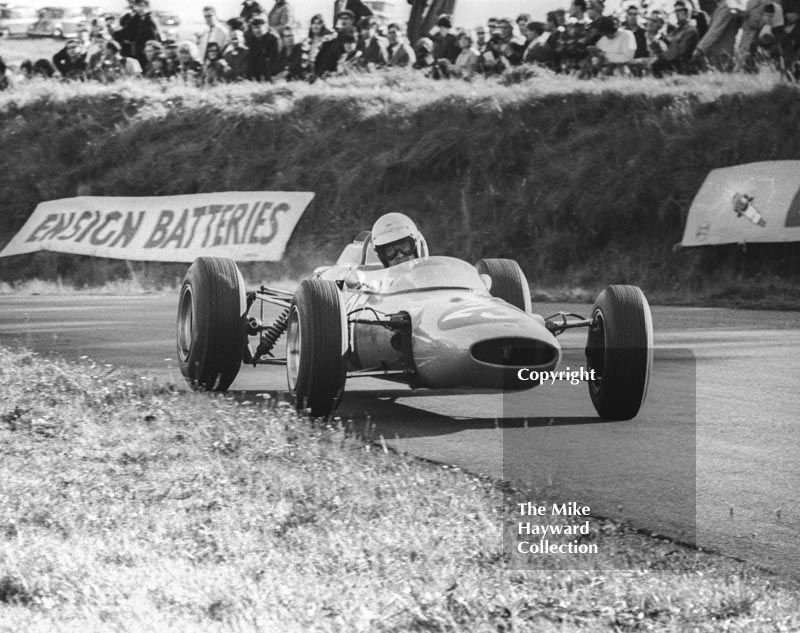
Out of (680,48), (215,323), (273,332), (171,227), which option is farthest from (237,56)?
(215,323)

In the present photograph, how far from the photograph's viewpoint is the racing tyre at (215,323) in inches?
326

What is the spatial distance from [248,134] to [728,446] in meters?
20.6

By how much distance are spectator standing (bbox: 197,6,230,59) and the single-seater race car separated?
16213 millimetres

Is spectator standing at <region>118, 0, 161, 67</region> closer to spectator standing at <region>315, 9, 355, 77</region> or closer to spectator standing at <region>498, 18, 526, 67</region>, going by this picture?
spectator standing at <region>315, 9, 355, 77</region>

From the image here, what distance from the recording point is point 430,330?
741cm

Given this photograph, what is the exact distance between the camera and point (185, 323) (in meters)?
8.92

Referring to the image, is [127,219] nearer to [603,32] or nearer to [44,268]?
[44,268]

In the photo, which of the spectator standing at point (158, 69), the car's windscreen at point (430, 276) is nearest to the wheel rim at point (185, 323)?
the car's windscreen at point (430, 276)

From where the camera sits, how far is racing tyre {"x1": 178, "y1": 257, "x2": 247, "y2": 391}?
8.29 meters

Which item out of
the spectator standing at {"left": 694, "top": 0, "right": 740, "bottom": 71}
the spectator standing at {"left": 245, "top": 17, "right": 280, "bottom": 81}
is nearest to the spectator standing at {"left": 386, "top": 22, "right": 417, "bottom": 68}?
the spectator standing at {"left": 245, "top": 17, "right": 280, "bottom": 81}

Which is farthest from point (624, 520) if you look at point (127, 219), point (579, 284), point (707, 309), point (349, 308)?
point (127, 219)

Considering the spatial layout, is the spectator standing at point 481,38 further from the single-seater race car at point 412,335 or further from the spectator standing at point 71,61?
the single-seater race car at point 412,335

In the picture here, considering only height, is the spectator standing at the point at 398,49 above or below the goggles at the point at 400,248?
above

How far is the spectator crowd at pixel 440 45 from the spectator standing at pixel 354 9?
0.8 inches
